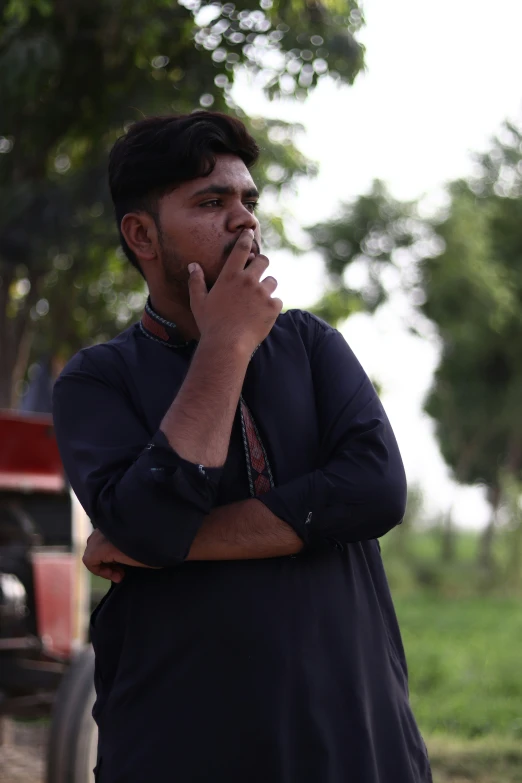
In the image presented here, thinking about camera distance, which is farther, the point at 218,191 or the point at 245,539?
the point at 218,191

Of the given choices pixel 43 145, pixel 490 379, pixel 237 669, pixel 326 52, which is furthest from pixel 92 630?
pixel 490 379

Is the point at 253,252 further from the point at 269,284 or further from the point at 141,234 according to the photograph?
the point at 141,234

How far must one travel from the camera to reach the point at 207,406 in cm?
179

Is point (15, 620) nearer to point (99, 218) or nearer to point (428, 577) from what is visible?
point (99, 218)

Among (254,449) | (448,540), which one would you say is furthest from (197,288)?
(448,540)

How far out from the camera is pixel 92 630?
192cm

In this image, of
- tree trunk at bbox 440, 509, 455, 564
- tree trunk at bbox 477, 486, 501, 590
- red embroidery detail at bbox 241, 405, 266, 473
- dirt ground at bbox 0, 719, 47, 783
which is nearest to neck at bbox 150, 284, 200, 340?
red embroidery detail at bbox 241, 405, 266, 473

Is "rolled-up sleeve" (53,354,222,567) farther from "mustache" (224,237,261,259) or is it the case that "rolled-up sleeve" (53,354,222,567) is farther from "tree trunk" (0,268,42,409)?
"tree trunk" (0,268,42,409)

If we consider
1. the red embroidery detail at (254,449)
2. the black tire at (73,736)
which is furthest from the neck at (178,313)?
the black tire at (73,736)

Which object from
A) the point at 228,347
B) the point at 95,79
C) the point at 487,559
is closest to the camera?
the point at 228,347

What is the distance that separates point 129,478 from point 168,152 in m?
0.60

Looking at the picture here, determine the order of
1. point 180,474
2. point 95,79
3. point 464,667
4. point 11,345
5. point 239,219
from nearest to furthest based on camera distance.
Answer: point 180,474
point 239,219
point 95,79
point 11,345
point 464,667

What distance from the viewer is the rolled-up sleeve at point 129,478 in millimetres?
1752

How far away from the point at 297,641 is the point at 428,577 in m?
20.4
